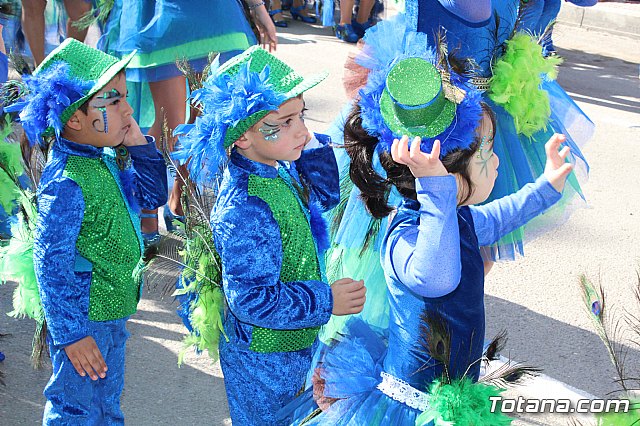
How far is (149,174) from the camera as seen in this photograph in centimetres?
304

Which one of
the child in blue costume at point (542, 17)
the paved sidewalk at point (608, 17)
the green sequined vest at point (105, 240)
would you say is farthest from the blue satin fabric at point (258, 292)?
the paved sidewalk at point (608, 17)

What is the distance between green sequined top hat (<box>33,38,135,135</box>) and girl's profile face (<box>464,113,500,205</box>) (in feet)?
3.73

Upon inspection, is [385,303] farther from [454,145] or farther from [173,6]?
[173,6]

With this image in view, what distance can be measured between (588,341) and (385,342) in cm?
194

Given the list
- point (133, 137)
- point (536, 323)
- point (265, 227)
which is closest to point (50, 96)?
point (133, 137)

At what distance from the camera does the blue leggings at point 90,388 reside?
279cm

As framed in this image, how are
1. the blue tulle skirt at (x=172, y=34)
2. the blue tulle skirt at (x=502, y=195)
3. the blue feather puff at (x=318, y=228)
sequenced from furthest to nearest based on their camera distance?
1. the blue tulle skirt at (x=172, y=34)
2. the blue tulle skirt at (x=502, y=195)
3. the blue feather puff at (x=318, y=228)

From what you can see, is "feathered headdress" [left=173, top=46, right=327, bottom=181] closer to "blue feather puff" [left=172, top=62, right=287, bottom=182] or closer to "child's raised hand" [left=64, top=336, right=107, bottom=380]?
"blue feather puff" [left=172, top=62, right=287, bottom=182]

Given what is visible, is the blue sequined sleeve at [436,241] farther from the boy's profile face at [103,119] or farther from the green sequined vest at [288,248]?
the boy's profile face at [103,119]

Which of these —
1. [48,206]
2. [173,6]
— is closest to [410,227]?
[48,206]

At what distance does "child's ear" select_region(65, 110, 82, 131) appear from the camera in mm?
2770

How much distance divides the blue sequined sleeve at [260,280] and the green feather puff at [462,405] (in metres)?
0.37

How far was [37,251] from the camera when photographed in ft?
8.82

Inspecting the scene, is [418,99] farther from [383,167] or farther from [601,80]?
[601,80]
